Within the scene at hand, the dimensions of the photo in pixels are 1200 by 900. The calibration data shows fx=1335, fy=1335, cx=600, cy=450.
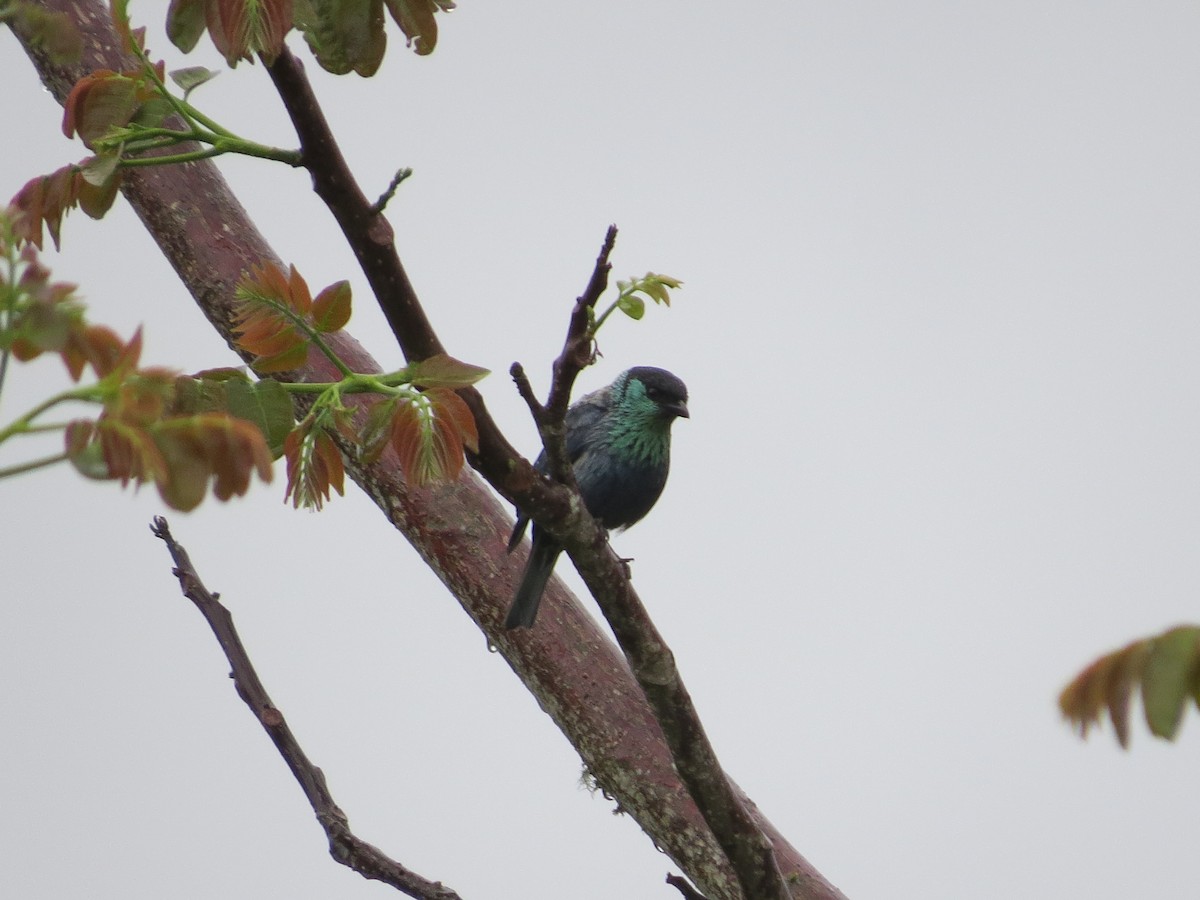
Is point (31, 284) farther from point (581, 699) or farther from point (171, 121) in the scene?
point (581, 699)

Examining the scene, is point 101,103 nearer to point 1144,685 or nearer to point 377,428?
point 377,428

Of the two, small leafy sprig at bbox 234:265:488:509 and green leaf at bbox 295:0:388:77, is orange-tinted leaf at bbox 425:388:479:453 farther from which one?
green leaf at bbox 295:0:388:77

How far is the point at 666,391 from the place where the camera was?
20.6 ft

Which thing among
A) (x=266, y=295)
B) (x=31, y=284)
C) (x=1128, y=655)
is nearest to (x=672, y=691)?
(x=266, y=295)

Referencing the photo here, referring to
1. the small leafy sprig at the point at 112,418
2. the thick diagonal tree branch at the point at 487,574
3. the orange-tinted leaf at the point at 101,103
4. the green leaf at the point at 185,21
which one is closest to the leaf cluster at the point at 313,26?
the green leaf at the point at 185,21

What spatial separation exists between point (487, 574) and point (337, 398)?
192 cm

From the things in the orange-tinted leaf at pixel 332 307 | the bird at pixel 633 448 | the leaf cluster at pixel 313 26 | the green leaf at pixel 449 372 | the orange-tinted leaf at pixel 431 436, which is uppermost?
the bird at pixel 633 448

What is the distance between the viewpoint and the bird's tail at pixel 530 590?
4363mm

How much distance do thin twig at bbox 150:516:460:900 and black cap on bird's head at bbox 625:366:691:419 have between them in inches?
129

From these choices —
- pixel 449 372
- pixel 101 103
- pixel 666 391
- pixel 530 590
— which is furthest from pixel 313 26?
pixel 666 391

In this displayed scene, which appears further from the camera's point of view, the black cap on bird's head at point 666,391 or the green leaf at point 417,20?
the black cap on bird's head at point 666,391

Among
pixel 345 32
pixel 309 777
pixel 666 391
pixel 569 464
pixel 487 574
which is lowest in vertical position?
pixel 309 777

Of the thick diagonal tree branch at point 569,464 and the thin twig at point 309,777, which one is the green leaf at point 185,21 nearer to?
the thick diagonal tree branch at point 569,464

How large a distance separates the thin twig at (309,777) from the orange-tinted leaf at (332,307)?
89cm
